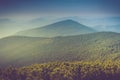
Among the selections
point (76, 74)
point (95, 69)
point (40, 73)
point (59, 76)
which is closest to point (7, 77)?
point (40, 73)

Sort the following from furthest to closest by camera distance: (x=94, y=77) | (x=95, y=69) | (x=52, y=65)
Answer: (x=52, y=65) → (x=95, y=69) → (x=94, y=77)

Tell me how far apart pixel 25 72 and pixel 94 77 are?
39335 mm

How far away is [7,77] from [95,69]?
175ft

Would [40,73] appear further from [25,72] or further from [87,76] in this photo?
[87,76]

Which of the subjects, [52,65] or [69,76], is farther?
[52,65]

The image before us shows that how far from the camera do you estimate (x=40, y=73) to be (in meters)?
154

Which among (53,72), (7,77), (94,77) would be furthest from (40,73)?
(94,77)

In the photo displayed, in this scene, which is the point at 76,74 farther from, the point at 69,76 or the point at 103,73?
the point at 103,73

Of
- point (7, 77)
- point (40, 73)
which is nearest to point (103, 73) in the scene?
point (40, 73)

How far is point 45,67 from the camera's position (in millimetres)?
168000

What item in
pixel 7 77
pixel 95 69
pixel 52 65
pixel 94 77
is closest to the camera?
pixel 7 77

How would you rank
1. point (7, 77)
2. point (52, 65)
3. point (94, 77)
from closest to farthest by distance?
point (7, 77)
point (94, 77)
point (52, 65)

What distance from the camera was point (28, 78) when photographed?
14538 cm

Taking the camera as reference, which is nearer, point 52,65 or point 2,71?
point 2,71
